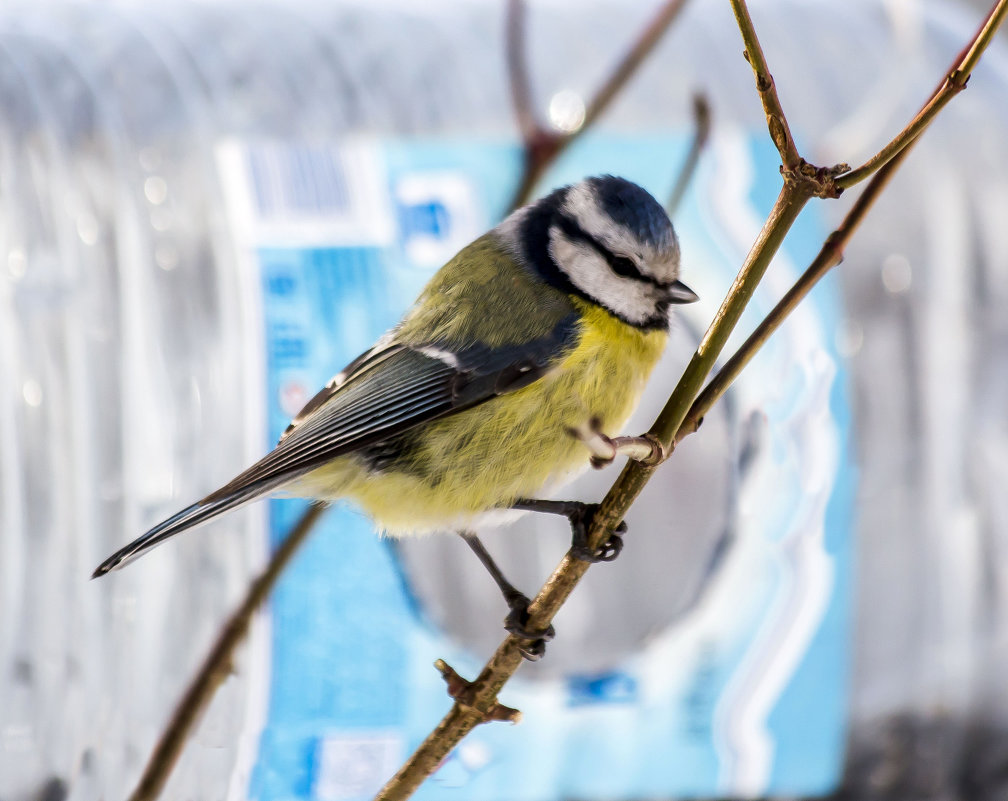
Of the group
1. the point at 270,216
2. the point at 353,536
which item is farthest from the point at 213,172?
the point at 353,536

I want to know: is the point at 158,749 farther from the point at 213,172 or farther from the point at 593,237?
the point at 213,172

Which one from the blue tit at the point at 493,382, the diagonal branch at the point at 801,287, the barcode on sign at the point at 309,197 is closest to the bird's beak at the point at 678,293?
the blue tit at the point at 493,382

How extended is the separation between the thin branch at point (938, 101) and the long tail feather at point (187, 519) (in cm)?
33

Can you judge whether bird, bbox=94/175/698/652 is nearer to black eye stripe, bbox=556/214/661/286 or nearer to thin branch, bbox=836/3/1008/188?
black eye stripe, bbox=556/214/661/286

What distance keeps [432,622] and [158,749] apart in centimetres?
36

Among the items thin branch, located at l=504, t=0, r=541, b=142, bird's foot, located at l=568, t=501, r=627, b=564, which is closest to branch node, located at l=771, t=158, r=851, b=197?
bird's foot, located at l=568, t=501, r=627, b=564

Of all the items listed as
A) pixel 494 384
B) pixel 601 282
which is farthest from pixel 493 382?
pixel 601 282

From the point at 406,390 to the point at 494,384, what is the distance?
6 centimetres

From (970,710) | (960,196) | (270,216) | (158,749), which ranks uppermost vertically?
(960,196)

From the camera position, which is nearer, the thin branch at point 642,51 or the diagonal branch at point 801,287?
the diagonal branch at point 801,287

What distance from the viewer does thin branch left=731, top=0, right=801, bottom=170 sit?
34 centimetres

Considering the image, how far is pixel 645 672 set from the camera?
92cm

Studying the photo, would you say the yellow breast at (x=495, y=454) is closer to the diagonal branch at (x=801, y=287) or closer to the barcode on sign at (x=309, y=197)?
the diagonal branch at (x=801, y=287)

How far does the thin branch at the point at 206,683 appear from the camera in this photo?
1.79ft
